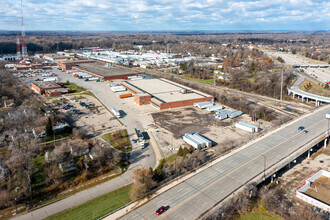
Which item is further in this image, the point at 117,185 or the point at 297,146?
the point at 297,146

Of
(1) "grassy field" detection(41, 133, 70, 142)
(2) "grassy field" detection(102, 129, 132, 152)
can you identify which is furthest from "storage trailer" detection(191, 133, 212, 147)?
(1) "grassy field" detection(41, 133, 70, 142)

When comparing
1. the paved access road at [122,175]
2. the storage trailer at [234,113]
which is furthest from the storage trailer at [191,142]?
the storage trailer at [234,113]

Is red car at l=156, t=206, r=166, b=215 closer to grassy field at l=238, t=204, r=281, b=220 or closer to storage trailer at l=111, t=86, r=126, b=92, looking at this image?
grassy field at l=238, t=204, r=281, b=220

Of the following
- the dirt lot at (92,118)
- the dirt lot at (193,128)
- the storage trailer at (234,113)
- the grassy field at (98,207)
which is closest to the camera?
the grassy field at (98,207)

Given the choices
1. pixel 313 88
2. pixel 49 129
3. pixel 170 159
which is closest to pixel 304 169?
pixel 170 159

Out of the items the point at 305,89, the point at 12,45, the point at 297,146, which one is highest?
the point at 12,45

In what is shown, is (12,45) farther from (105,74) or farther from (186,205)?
(186,205)

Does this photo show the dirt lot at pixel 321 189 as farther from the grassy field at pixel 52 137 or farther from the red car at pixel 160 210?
the grassy field at pixel 52 137

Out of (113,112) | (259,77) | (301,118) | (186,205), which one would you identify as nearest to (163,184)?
(186,205)
